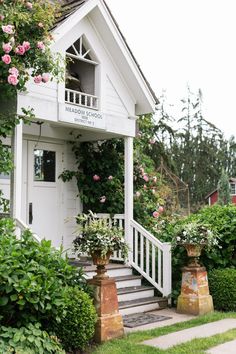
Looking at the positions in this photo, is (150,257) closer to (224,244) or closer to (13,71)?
(224,244)

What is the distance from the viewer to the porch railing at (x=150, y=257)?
7.74m

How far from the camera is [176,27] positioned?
452 inches

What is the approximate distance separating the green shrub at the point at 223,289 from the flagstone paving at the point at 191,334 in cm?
75

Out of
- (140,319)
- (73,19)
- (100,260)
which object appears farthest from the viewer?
(73,19)

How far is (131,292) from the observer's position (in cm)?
742

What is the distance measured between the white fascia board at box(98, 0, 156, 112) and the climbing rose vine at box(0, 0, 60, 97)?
1583 millimetres

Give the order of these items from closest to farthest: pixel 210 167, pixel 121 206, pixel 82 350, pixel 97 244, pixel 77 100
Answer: pixel 82 350 < pixel 97 244 < pixel 77 100 < pixel 121 206 < pixel 210 167

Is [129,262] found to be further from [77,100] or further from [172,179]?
[172,179]


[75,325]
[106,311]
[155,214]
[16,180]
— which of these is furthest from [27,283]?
[155,214]

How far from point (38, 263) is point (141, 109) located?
490 centimetres

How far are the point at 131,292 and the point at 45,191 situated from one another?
253cm

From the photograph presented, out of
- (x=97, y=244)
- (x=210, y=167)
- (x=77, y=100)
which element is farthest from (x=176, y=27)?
(x=210, y=167)

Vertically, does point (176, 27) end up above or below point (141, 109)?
above

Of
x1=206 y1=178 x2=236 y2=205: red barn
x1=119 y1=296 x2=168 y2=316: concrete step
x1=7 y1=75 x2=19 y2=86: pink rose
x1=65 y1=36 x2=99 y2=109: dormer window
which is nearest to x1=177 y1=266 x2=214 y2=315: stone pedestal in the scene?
x1=119 y1=296 x2=168 y2=316: concrete step
